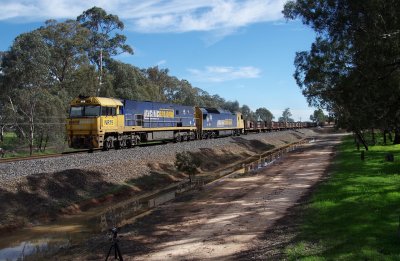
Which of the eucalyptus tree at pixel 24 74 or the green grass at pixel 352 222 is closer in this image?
the green grass at pixel 352 222

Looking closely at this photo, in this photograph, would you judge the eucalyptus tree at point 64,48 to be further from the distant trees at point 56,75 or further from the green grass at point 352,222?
the green grass at point 352,222

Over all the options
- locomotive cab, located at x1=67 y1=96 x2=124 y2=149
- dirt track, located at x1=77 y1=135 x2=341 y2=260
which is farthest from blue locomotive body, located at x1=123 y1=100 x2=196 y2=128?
dirt track, located at x1=77 y1=135 x2=341 y2=260

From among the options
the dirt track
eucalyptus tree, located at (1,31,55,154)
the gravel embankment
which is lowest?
the dirt track

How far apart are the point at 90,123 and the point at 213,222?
50.4 feet

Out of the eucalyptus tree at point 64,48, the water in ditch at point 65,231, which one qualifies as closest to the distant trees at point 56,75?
the eucalyptus tree at point 64,48

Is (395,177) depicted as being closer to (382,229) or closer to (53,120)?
(382,229)

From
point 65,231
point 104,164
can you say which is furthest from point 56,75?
point 65,231

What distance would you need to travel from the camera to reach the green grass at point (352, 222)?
920 cm

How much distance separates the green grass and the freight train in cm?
1535

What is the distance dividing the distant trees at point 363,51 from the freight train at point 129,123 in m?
14.1

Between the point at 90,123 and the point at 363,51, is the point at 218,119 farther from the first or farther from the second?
the point at 363,51

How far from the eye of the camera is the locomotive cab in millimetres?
27000

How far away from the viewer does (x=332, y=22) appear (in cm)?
2128

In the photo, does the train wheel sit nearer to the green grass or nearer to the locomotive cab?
the locomotive cab
